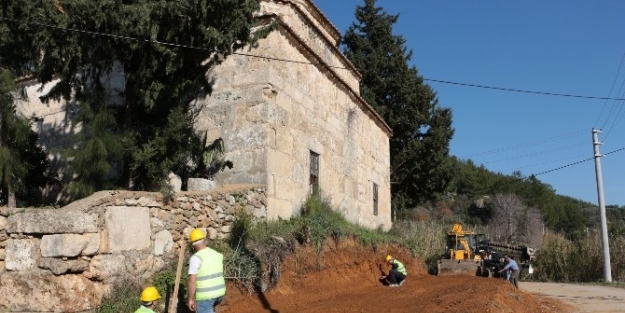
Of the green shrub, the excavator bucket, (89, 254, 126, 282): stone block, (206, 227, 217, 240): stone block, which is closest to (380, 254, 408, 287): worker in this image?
the excavator bucket

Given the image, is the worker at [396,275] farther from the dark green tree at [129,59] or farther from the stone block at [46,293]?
the stone block at [46,293]

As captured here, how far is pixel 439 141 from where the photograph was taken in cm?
2888

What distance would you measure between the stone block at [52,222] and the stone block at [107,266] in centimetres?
47

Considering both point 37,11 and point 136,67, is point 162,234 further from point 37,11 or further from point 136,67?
point 37,11

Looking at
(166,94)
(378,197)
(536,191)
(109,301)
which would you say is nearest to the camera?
(109,301)

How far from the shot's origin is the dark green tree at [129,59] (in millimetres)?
9461

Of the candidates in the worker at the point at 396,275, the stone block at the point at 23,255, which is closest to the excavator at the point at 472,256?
the worker at the point at 396,275

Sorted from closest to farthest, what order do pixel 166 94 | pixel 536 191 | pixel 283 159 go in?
pixel 166 94, pixel 283 159, pixel 536 191

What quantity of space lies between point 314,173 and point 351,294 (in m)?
3.95

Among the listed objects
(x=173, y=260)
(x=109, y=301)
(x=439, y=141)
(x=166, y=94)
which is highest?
(x=439, y=141)

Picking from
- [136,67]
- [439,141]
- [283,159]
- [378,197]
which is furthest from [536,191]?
[136,67]

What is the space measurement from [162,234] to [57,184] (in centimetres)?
552

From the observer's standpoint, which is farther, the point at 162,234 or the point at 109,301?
the point at 162,234

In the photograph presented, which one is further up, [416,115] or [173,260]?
[416,115]
